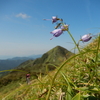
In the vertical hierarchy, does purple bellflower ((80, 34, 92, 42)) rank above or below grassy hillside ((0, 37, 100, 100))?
above

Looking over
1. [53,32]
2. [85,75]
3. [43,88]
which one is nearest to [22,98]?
[43,88]

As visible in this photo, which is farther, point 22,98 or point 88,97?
point 22,98

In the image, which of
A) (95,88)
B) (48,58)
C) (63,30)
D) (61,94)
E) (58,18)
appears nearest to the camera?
(95,88)

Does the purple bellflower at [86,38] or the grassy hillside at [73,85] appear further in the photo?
the purple bellflower at [86,38]

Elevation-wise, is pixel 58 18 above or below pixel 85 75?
above

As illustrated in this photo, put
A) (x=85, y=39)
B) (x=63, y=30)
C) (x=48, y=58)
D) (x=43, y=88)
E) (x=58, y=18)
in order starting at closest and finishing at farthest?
(x=85, y=39) < (x=63, y=30) < (x=43, y=88) < (x=58, y=18) < (x=48, y=58)

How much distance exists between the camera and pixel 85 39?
1.67 meters

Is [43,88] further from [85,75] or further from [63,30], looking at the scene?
[63,30]

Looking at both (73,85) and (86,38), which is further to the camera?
(86,38)

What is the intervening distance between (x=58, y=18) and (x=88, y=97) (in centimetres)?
148

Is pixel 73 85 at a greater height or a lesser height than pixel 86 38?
lesser

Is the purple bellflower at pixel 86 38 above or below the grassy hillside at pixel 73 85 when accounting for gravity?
above

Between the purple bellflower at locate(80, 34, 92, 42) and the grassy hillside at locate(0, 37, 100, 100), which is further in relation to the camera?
the purple bellflower at locate(80, 34, 92, 42)

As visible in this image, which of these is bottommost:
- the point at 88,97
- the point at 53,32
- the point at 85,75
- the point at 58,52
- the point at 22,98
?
the point at 22,98
